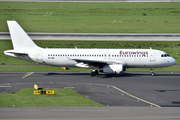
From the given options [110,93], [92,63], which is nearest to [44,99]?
[110,93]

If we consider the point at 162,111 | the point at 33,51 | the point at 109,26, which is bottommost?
the point at 162,111

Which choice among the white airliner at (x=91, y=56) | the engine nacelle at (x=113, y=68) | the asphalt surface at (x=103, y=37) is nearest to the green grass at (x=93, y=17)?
the asphalt surface at (x=103, y=37)

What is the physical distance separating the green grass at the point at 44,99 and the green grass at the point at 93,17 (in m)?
52.4

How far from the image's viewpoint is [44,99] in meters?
29.9

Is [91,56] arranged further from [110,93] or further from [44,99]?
[44,99]

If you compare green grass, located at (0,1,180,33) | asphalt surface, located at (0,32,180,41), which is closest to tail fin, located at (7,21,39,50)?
asphalt surface, located at (0,32,180,41)

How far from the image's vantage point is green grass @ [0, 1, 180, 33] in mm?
87375

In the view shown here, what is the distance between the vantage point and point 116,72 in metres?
44.7

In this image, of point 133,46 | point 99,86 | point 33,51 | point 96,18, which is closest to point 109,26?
point 96,18

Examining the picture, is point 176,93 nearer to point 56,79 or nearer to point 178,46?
point 56,79

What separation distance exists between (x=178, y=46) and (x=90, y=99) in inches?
1741

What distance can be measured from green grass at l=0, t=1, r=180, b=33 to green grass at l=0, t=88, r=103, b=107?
172 feet

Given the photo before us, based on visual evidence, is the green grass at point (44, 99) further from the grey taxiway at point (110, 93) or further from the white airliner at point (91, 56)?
the white airliner at point (91, 56)

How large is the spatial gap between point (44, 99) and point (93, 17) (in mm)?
78490
